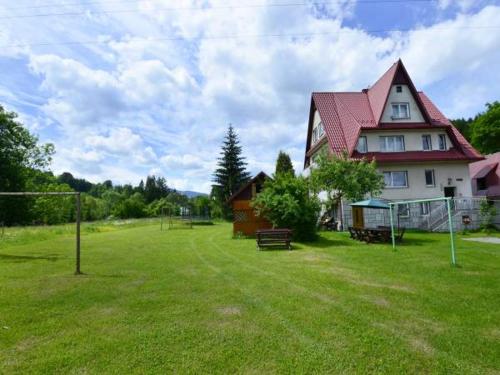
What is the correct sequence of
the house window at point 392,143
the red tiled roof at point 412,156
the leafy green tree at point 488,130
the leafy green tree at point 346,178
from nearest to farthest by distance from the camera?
1. the leafy green tree at point 346,178
2. the red tiled roof at point 412,156
3. the house window at point 392,143
4. the leafy green tree at point 488,130

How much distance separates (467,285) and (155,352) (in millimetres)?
7245

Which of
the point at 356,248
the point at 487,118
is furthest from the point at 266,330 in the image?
the point at 487,118

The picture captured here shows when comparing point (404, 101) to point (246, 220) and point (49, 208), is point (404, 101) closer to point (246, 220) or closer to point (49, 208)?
point (246, 220)

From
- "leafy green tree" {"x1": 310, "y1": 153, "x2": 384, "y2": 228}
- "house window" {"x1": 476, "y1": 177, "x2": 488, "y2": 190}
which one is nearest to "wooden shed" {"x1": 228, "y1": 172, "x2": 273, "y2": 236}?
"leafy green tree" {"x1": 310, "y1": 153, "x2": 384, "y2": 228}

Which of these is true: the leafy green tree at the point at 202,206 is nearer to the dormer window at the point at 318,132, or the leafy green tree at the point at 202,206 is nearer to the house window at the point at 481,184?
the dormer window at the point at 318,132

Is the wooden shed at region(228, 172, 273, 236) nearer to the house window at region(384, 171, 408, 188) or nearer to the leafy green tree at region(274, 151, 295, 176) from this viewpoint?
the house window at region(384, 171, 408, 188)

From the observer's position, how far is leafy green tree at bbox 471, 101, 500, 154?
1575 inches

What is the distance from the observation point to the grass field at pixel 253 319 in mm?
3877

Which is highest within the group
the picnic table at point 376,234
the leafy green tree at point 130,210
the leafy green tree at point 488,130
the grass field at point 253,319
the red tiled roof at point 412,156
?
the leafy green tree at point 488,130

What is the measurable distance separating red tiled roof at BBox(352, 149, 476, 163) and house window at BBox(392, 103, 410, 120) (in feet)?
10.6

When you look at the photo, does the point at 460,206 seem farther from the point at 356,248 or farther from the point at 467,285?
the point at 467,285

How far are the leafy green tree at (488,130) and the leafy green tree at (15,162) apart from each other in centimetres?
6017

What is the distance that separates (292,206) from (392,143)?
1396cm

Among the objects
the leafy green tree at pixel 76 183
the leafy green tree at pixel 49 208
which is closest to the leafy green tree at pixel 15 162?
the leafy green tree at pixel 49 208
